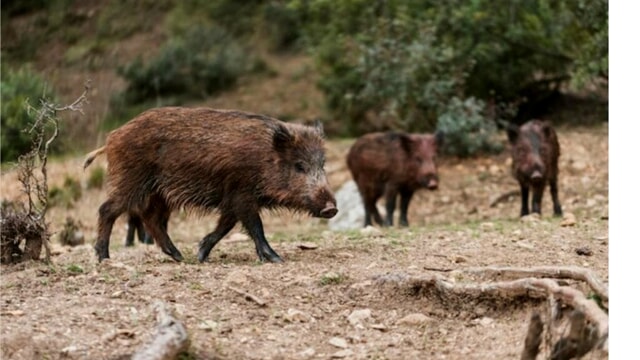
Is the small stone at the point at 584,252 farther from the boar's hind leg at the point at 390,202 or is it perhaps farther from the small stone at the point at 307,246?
the boar's hind leg at the point at 390,202

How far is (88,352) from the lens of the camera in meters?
5.88

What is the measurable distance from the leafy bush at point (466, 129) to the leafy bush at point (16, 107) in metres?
5.49

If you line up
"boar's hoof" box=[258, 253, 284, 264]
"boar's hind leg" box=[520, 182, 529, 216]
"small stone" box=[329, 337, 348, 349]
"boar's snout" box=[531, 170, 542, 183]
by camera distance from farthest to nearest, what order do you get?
"boar's hind leg" box=[520, 182, 529, 216], "boar's snout" box=[531, 170, 542, 183], "boar's hoof" box=[258, 253, 284, 264], "small stone" box=[329, 337, 348, 349]

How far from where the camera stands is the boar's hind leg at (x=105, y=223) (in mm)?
8734

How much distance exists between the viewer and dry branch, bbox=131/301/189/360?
564cm

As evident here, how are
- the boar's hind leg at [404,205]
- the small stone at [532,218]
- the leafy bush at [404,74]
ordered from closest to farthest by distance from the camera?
the small stone at [532,218] → the boar's hind leg at [404,205] → the leafy bush at [404,74]

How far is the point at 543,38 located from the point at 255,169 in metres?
9.60

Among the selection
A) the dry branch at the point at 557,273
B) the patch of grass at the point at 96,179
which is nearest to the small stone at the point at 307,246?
the dry branch at the point at 557,273

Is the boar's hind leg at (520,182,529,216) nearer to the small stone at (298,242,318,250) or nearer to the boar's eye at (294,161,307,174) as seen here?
the small stone at (298,242,318,250)

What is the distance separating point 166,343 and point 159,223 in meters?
3.46

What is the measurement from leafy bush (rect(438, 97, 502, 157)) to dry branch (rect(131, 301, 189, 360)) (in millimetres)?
10696

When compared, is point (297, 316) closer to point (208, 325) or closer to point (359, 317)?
point (359, 317)

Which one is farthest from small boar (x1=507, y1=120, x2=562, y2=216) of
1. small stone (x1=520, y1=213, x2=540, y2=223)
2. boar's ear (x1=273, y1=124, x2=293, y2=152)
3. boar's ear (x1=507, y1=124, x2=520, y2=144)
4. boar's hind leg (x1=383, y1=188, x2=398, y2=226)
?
boar's ear (x1=273, y1=124, x2=293, y2=152)

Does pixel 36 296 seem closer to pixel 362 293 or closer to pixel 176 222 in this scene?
pixel 362 293
